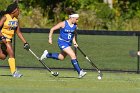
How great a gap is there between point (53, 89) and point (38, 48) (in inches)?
472

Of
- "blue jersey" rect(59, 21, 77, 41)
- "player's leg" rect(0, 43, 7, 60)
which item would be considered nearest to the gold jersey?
"player's leg" rect(0, 43, 7, 60)

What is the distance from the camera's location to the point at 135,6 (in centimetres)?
3997

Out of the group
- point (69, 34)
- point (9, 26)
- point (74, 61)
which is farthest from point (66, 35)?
point (9, 26)

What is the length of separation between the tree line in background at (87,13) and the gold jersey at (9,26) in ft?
54.9

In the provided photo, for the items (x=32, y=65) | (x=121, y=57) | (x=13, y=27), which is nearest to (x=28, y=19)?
(x=121, y=57)

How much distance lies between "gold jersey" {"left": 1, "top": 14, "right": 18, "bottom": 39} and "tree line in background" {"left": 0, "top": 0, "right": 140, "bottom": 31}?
16.7 meters

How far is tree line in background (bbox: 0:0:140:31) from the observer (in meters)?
35.0

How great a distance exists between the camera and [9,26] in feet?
57.1

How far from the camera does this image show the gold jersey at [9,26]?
17.4 meters

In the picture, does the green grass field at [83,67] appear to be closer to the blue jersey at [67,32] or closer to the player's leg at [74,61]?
the player's leg at [74,61]

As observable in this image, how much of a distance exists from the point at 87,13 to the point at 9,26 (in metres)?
18.9

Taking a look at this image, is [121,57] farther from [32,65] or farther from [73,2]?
[73,2]

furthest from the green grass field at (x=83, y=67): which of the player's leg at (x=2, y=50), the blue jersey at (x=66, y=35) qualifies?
the blue jersey at (x=66, y=35)

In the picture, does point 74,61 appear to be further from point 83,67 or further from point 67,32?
point 83,67
